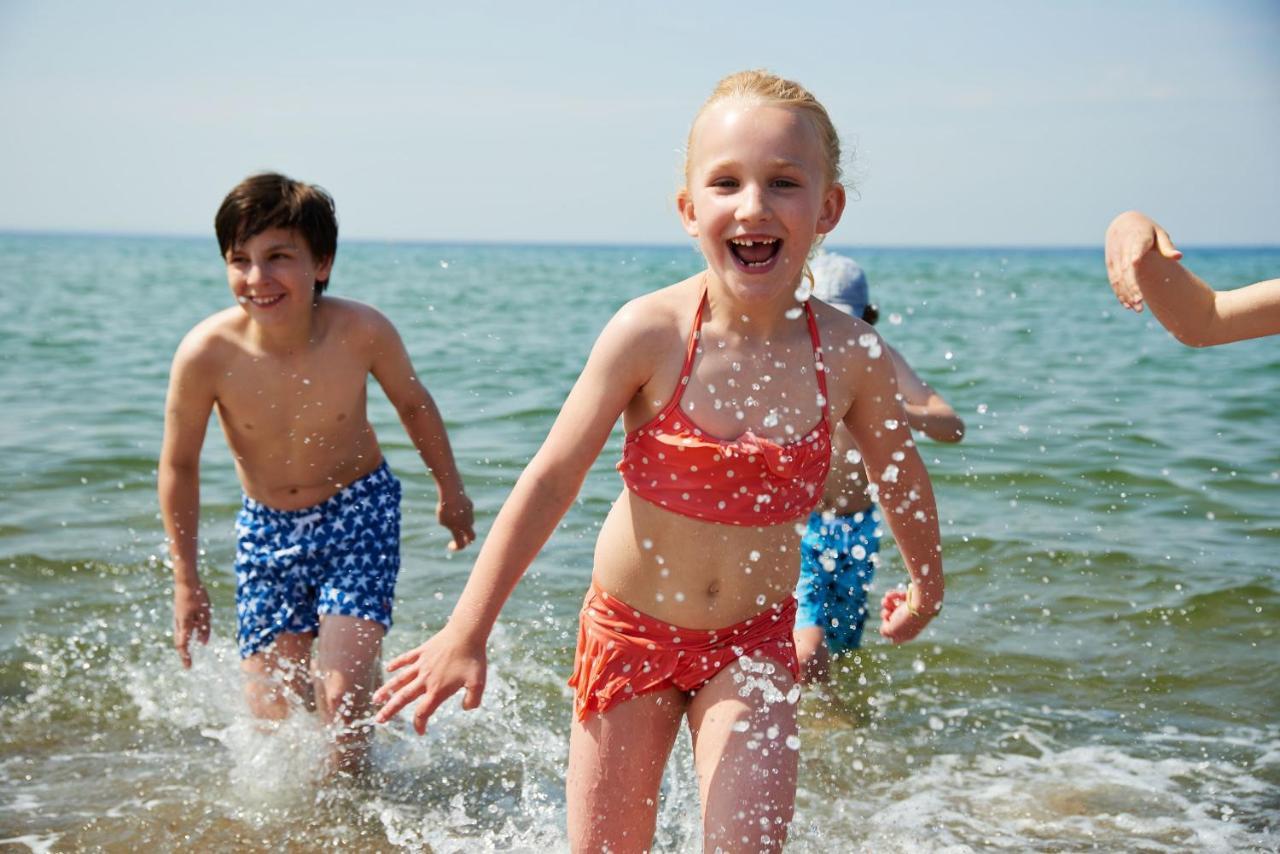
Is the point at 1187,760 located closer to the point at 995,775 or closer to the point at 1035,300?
the point at 995,775

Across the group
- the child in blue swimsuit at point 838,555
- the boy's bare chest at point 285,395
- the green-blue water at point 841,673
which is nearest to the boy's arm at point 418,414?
the boy's bare chest at point 285,395

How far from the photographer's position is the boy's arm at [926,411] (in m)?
4.30

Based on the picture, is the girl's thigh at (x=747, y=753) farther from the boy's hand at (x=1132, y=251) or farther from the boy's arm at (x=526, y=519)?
the boy's hand at (x=1132, y=251)

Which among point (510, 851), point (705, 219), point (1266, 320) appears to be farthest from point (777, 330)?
point (510, 851)

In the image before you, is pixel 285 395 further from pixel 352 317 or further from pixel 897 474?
pixel 897 474

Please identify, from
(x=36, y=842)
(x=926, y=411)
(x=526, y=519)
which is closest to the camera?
(x=526, y=519)

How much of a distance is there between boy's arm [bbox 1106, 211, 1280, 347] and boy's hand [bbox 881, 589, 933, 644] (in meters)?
0.86

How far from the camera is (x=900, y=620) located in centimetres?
309

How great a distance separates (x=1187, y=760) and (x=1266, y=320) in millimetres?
1981

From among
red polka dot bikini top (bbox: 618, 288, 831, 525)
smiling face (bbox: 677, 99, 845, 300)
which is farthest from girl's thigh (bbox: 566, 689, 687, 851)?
smiling face (bbox: 677, 99, 845, 300)

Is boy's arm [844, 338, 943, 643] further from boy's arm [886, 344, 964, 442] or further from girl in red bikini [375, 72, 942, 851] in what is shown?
boy's arm [886, 344, 964, 442]

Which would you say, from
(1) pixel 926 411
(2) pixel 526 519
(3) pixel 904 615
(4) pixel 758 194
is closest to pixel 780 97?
(4) pixel 758 194

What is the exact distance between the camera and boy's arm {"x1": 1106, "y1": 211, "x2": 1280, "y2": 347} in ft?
8.46

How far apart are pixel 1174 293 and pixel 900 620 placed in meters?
0.97
